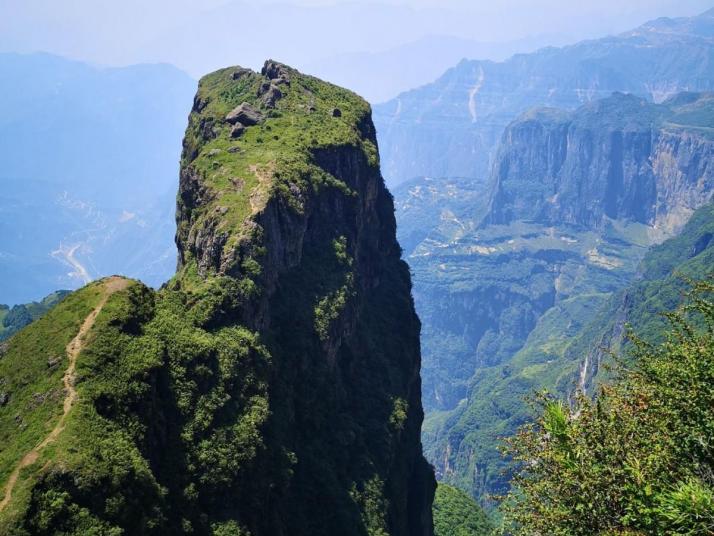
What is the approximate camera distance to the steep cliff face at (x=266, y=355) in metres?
34.9

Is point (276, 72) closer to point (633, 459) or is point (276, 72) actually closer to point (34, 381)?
point (34, 381)

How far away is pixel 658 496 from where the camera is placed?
68.4 ft

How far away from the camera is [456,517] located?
89375 millimetres

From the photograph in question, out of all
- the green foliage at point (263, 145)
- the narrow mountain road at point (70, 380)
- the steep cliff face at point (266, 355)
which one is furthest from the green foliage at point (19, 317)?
the narrow mountain road at point (70, 380)

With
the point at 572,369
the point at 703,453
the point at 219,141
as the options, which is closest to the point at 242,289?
the point at 219,141

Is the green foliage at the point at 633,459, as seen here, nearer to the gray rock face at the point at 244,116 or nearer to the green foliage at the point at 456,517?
the gray rock face at the point at 244,116

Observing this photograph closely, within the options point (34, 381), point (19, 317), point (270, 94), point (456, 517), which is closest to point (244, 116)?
point (270, 94)

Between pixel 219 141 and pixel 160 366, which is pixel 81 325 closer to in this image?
pixel 160 366

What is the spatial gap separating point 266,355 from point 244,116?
3108cm

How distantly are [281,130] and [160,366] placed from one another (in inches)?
1364

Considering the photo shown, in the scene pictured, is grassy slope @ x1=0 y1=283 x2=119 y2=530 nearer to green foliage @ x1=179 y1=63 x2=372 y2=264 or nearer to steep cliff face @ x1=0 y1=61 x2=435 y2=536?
steep cliff face @ x1=0 y1=61 x2=435 y2=536

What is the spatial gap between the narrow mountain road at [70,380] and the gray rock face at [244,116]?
94.6 feet

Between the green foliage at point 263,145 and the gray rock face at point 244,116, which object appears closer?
the green foliage at point 263,145

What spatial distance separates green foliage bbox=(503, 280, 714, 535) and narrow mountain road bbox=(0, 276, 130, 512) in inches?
824
